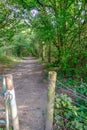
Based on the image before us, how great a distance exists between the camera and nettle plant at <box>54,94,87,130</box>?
374cm

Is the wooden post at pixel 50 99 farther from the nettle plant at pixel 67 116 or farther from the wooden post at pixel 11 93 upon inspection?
the wooden post at pixel 11 93

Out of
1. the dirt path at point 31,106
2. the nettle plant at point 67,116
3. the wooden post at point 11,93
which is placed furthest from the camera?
the dirt path at point 31,106

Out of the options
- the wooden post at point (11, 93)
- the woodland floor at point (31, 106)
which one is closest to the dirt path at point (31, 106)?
the woodland floor at point (31, 106)

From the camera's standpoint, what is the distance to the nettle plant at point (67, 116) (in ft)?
12.3

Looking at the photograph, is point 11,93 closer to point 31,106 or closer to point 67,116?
point 67,116

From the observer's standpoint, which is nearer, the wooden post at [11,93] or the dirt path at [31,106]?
the wooden post at [11,93]

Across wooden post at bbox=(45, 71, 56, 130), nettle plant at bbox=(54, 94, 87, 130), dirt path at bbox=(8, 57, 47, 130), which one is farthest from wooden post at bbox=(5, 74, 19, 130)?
nettle plant at bbox=(54, 94, 87, 130)

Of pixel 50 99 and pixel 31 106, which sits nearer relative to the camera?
pixel 50 99

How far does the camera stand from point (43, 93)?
6559mm

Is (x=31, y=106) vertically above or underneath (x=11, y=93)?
underneath

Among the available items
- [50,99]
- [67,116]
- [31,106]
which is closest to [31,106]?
[31,106]

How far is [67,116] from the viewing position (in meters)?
4.02

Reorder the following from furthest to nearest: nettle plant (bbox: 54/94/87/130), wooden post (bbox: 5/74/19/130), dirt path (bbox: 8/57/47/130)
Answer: dirt path (bbox: 8/57/47/130) → nettle plant (bbox: 54/94/87/130) → wooden post (bbox: 5/74/19/130)

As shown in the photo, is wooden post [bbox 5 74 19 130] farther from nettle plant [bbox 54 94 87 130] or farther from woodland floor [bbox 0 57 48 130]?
nettle plant [bbox 54 94 87 130]
